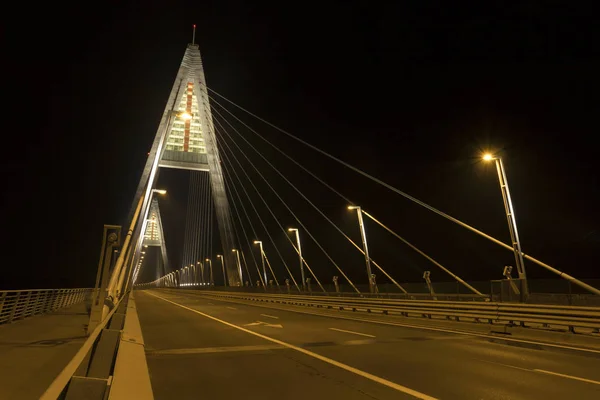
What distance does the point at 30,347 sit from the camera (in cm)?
959

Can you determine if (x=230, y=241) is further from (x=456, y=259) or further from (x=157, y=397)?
(x=157, y=397)

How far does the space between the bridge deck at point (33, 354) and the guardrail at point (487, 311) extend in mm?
12394

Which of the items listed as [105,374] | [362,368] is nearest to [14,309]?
[105,374]

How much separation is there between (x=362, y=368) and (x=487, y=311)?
9.93 meters

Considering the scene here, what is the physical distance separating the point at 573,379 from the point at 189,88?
48.5m

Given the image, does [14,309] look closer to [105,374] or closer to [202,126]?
[105,374]

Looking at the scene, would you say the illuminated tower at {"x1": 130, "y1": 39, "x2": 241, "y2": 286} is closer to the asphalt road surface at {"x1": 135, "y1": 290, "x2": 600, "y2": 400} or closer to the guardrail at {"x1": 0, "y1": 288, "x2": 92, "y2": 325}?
the guardrail at {"x1": 0, "y1": 288, "x2": 92, "y2": 325}

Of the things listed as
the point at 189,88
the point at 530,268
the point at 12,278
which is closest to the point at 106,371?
the point at 189,88

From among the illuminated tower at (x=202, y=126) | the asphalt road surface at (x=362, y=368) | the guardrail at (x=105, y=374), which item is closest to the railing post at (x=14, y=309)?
the asphalt road surface at (x=362, y=368)

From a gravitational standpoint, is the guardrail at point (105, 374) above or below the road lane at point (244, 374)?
above

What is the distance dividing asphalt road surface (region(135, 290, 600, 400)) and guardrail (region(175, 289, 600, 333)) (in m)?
2.03

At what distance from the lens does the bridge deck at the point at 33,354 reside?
603 cm

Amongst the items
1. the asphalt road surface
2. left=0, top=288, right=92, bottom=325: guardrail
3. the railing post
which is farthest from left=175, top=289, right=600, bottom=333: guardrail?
the railing post

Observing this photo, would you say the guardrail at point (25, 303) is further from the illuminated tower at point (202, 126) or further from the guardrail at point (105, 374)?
the illuminated tower at point (202, 126)
